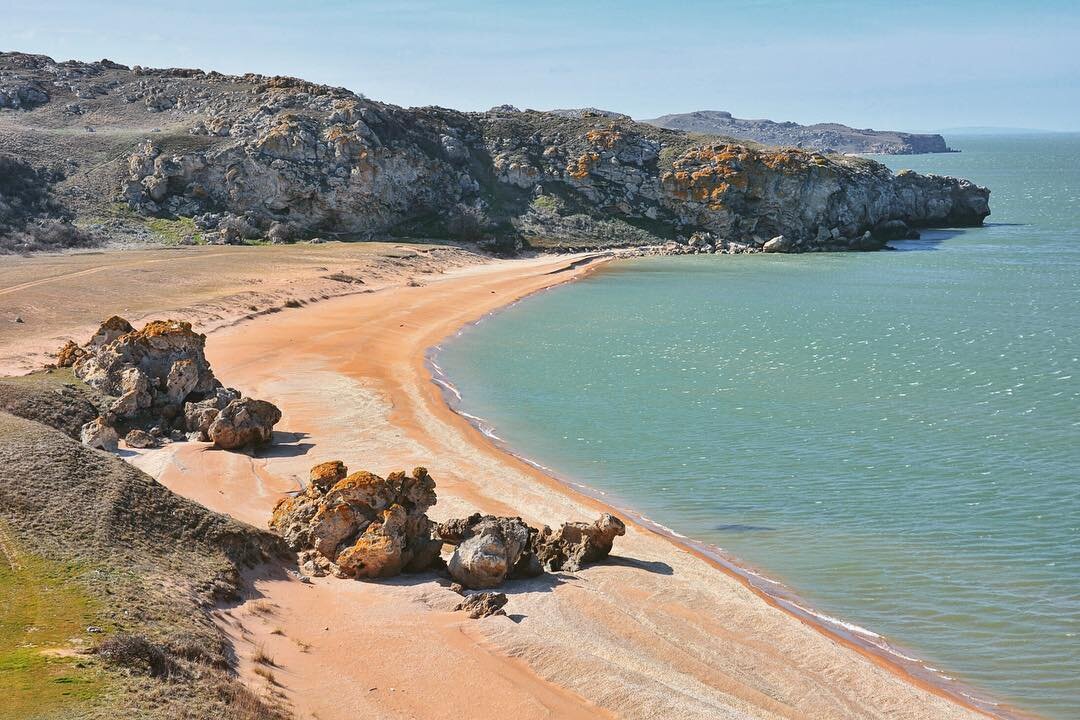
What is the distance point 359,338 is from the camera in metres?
34.2

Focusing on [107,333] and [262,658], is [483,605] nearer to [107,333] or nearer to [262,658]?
[262,658]

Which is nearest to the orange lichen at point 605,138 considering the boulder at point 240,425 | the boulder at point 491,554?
the boulder at point 240,425

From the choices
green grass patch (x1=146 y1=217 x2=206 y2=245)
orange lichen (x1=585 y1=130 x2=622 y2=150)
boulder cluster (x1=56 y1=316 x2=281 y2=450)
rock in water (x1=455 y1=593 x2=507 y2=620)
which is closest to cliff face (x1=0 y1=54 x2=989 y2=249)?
orange lichen (x1=585 y1=130 x2=622 y2=150)

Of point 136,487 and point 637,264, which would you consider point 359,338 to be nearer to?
point 136,487

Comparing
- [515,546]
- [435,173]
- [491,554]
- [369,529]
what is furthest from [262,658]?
[435,173]

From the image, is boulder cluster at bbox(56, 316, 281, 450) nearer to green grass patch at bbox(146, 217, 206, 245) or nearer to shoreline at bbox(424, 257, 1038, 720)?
shoreline at bbox(424, 257, 1038, 720)

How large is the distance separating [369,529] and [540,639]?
A: 306cm

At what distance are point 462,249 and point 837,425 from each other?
40.2m

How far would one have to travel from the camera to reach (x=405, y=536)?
13078mm

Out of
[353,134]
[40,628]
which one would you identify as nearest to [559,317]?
[353,134]

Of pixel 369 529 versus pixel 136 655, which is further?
pixel 369 529

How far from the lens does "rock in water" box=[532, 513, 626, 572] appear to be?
46.0ft

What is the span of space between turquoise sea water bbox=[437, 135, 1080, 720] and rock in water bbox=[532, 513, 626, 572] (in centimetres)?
253

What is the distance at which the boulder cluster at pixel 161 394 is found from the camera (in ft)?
62.0
